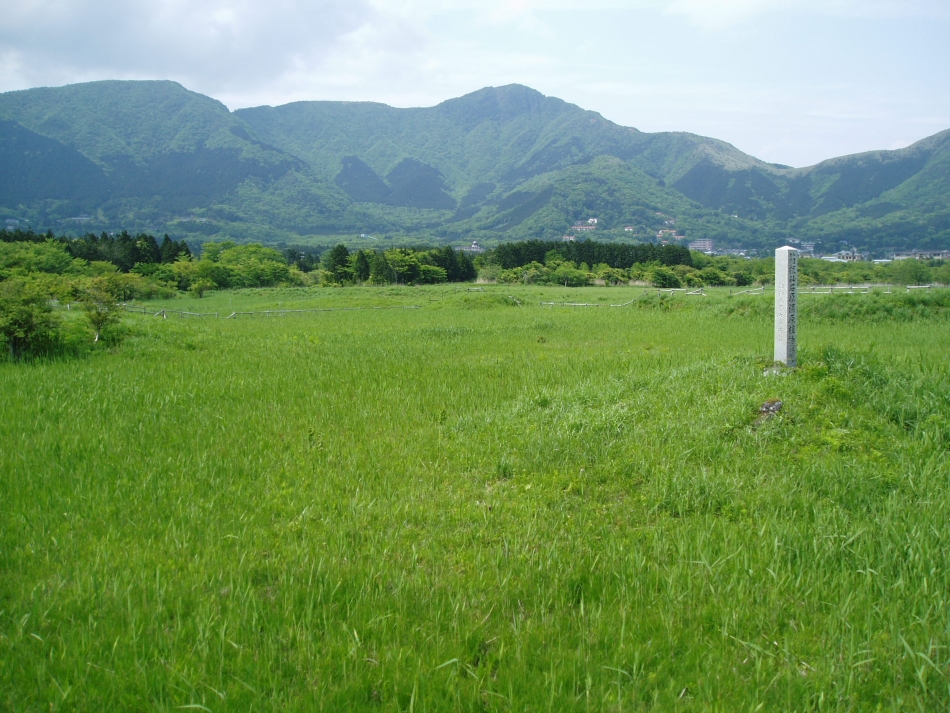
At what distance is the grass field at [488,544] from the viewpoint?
270 cm

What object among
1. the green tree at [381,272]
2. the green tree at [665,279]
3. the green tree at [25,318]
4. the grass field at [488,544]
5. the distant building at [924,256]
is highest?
the distant building at [924,256]

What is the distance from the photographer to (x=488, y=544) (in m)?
4.02

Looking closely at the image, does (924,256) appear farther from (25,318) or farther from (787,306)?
(25,318)

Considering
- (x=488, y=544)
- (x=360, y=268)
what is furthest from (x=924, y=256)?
(x=488, y=544)

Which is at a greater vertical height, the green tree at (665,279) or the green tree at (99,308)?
the green tree at (665,279)

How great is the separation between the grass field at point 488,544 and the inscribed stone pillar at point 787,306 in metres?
0.33

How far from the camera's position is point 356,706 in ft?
8.32

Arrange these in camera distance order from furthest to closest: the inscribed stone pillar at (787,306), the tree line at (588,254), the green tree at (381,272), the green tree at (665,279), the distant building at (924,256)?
the tree line at (588,254) < the distant building at (924,256) < the green tree at (665,279) < the green tree at (381,272) < the inscribed stone pillar at (787,306)

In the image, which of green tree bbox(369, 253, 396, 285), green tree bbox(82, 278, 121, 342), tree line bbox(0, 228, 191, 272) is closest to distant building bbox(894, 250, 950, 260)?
green tree bbox(369, 253, 396, 285)

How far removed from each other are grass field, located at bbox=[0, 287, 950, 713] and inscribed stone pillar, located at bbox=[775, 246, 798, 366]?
1.07 feet

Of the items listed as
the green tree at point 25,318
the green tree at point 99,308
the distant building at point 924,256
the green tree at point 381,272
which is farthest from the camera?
the distant building at point 924,256

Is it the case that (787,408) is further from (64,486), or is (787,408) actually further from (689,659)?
(64,486)

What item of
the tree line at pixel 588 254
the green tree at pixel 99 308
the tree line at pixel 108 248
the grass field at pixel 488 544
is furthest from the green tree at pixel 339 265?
the grass field at pixel 488 544

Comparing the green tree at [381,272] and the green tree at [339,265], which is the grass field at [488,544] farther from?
the green tree at [339,265]
